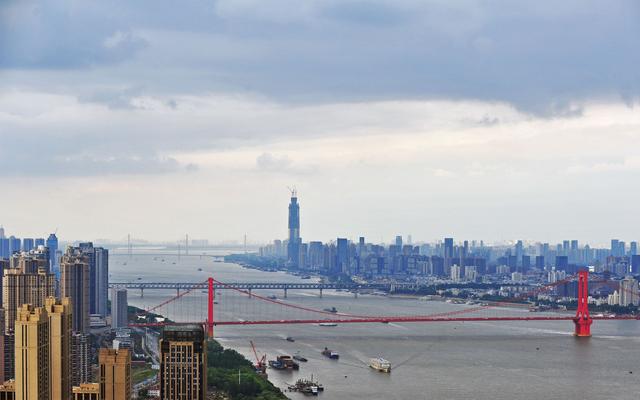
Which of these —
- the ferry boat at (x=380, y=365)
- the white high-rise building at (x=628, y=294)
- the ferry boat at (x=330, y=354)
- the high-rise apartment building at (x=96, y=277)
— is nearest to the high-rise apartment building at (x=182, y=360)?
the ferry boat at (x=380, y=365)

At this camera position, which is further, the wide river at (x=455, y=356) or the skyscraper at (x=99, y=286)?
the skyscraper at (x=99, y=286)

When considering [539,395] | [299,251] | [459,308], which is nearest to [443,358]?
[539,395]

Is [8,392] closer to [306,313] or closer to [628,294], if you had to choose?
→ [306,313]

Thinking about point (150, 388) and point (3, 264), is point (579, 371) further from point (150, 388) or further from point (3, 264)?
point (3, 264)

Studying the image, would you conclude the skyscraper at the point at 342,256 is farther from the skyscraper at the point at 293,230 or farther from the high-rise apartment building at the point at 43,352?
the high-rise apartment building at the point at 43,352

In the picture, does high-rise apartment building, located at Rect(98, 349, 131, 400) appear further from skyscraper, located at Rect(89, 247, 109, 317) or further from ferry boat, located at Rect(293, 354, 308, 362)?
skyscraper, located at Rect(89, 247, 109, 317)
